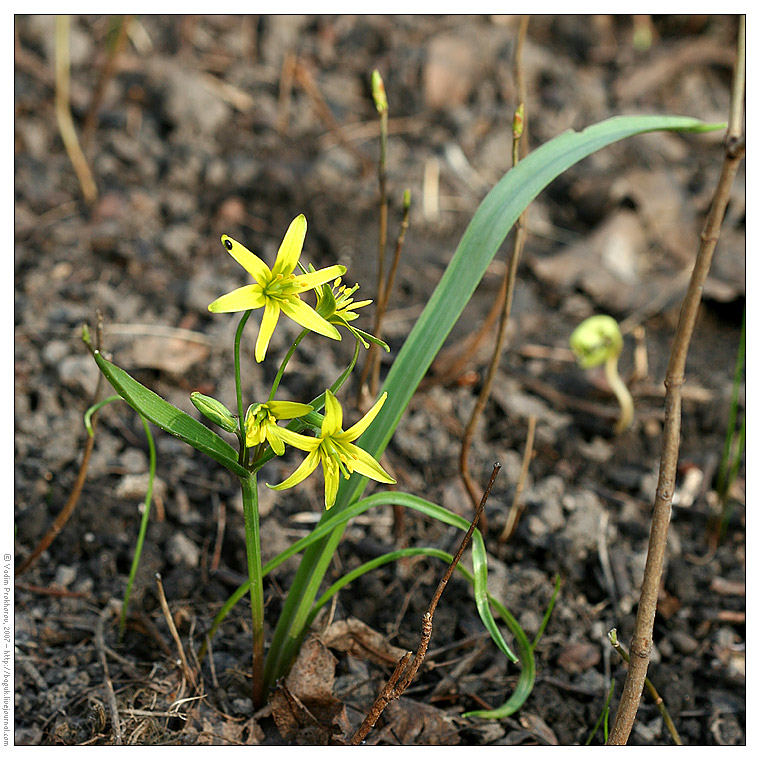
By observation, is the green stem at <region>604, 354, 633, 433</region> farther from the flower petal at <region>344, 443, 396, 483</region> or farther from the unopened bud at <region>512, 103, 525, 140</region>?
the flower petal at <region>344, 443, 396, 483</region>

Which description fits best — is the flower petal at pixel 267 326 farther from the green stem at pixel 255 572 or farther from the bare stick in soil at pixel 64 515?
the bare stick in soil at pixel 64 515

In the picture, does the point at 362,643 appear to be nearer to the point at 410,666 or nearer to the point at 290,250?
the point at 410,666

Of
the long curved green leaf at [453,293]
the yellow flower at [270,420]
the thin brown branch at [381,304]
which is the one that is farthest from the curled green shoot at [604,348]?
the yellow flower at [270,420]

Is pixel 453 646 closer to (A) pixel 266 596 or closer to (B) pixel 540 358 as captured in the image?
(A) pixel 266 596

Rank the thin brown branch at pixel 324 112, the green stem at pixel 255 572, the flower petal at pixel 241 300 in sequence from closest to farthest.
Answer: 1. the flower petal at pixel 241 300
2. the green stem at pixel 255 572
3. the thin brown branch at pixel 324 112

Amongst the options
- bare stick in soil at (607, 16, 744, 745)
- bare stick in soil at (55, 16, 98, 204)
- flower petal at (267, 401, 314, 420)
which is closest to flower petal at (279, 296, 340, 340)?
flower petal at (267, 401, 314, 420)

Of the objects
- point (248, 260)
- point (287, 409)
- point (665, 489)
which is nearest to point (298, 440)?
point (287, 409)
